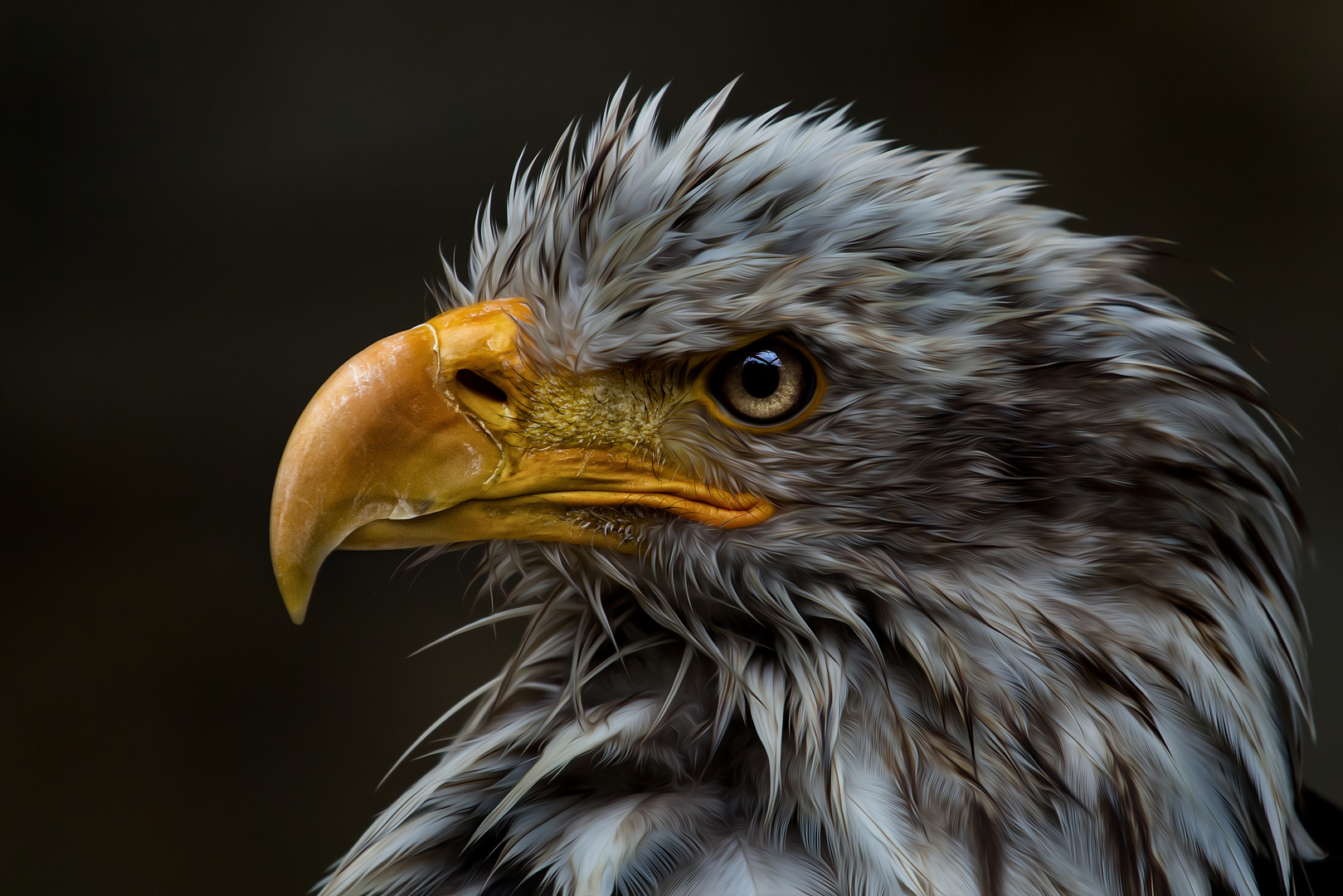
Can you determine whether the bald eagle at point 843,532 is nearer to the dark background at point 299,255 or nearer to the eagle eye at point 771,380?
the eagle eye at point 771,380

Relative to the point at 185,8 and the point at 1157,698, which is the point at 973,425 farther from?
the point at 185,8

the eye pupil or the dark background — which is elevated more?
the eye pupil

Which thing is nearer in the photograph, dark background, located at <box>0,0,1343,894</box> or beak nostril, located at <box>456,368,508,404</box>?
beak nostril, located at <box>456,368,508,404</box>

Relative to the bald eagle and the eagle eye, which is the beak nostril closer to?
the bald eagle

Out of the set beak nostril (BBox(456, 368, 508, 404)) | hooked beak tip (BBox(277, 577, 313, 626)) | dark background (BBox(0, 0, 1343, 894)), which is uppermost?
beak nostril (BBox(456, 368, 508, 404))

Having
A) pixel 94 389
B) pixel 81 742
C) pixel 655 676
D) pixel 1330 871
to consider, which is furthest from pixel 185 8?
pixel 1330 871

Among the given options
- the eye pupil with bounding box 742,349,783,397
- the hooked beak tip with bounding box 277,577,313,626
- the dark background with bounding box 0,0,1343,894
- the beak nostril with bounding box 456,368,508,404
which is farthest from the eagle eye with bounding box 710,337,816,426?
the dark background with bounding box 0,0,1343,894

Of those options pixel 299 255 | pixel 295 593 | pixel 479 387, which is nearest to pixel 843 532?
pixel 479 387

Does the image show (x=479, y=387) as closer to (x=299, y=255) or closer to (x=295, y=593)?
(x=295, y=593)
